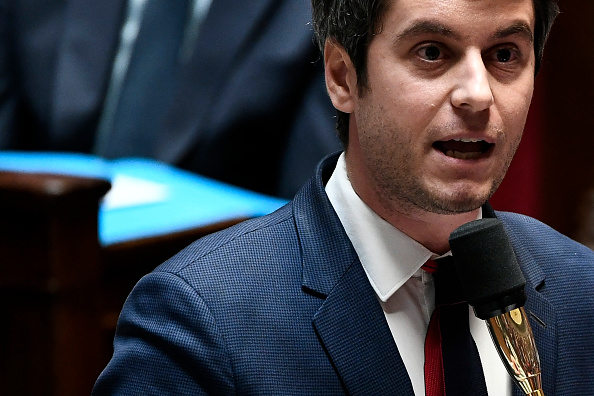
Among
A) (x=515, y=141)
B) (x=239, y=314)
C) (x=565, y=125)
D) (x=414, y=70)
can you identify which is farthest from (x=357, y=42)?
(x=565, y=125)

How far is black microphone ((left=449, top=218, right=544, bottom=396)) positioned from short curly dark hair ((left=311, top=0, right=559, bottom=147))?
0.31 m

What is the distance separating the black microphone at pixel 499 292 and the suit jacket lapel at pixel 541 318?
0.82 feet

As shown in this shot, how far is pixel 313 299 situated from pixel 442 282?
16 cm

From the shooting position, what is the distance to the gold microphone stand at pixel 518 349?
842mm

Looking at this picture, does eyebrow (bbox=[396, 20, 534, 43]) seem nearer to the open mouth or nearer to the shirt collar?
the open mouth

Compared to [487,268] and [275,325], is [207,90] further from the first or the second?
[487,268]

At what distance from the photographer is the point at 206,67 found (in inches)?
91.7

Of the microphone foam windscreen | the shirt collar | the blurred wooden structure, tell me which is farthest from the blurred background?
the microphone foam windscreen

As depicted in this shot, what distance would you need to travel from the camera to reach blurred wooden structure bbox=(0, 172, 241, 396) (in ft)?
4.79

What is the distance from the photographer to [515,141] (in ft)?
3.62

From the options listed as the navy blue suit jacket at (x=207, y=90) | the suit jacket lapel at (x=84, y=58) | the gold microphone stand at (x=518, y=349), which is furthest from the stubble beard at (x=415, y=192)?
the suit jacket lapel at (x=84, y=58)

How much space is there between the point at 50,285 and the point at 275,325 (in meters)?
0.52

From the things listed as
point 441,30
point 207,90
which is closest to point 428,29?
point 441,30

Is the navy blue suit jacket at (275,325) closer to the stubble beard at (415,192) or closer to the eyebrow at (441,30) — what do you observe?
the stubble beard at (415,192)
